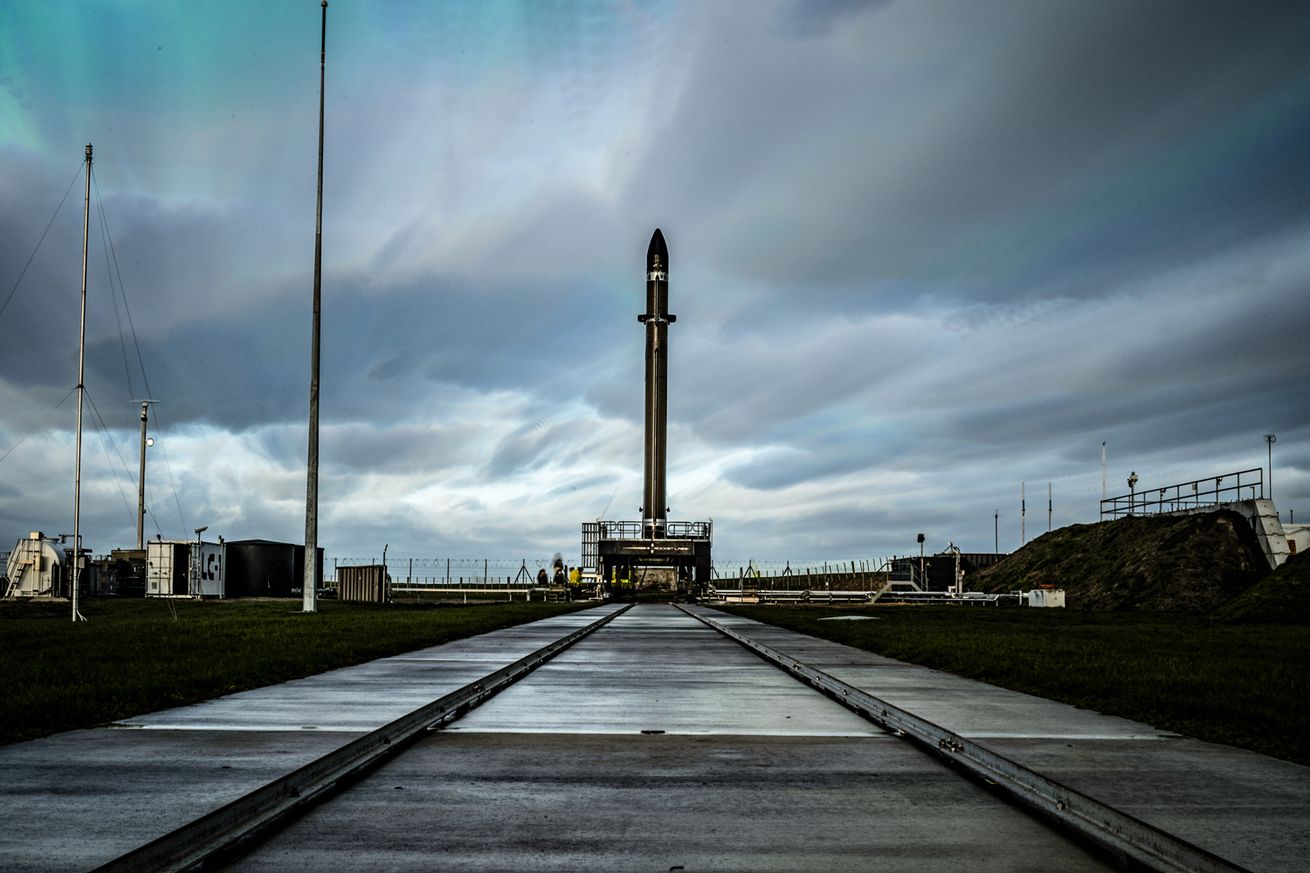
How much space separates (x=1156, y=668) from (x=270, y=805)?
37.7 feet

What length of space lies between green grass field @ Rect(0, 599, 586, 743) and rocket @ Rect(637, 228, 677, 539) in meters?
50.9

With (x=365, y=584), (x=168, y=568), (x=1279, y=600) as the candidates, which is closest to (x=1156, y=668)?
(x=1279, y=600)

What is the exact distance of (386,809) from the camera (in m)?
5.52

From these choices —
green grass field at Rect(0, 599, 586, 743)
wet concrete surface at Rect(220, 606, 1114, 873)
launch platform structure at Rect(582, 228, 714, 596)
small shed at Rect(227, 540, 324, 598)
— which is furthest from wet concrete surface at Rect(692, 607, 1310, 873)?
launch platform structure at Rect(582, 228, 714, 596)

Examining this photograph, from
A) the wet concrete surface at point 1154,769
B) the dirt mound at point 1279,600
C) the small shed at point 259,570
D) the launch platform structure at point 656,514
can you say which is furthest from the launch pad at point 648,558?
the wet concrete surface at point 1154,769

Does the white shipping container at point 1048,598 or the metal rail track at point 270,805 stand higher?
the metal rail track at point 270,805

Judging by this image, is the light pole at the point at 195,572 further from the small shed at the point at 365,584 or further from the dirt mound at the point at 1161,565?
the dirt mound at the point at 1161,565

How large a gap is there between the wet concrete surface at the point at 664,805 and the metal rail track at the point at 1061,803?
4.8 inches

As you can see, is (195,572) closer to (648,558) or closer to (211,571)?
(211,571)

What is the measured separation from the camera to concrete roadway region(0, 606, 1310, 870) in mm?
4664

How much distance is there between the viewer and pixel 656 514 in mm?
79438

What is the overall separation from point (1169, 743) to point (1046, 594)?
4124 centimetres

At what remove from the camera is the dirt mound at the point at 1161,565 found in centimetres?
4466

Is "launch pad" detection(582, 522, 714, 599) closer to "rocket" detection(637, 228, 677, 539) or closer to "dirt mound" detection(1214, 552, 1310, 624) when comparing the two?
"rocket" detection(637, 228, 677, 539)
